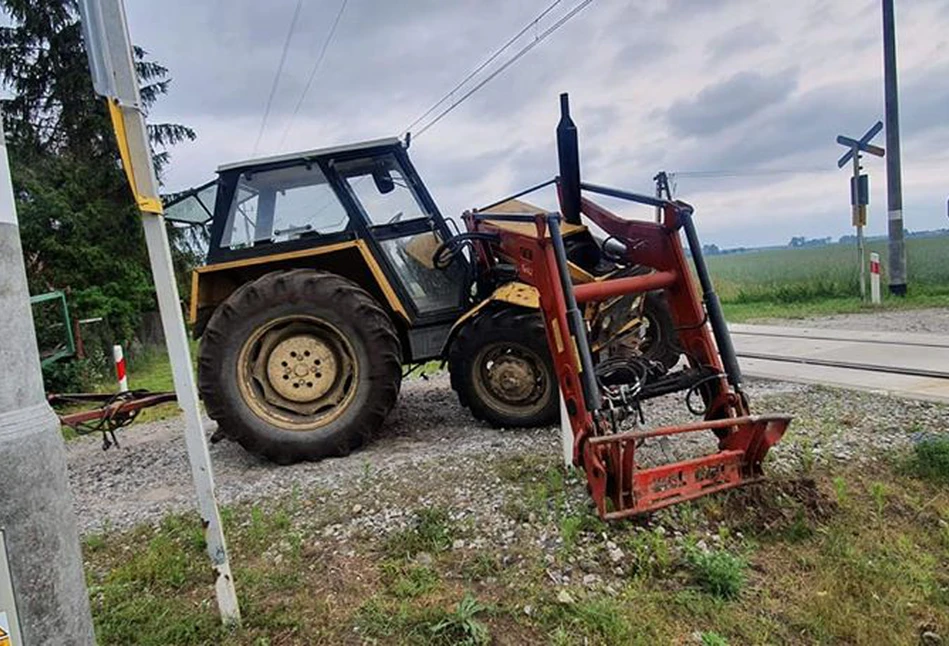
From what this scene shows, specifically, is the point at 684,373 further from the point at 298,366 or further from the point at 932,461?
the point at 298,366

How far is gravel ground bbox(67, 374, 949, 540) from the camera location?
3148 millimetres

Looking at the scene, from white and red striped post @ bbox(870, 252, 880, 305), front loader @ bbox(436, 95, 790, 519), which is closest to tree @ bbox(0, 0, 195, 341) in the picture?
front loader @ bbox(436, 95, 790, 519)

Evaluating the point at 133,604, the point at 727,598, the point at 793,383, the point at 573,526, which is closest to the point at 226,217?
the point at 133,604

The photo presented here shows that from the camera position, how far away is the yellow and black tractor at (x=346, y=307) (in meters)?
4.07

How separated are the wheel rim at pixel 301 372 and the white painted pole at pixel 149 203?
205cm

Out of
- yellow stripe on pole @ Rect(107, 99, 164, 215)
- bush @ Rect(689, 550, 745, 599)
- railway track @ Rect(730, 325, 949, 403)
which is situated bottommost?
bush @ Rect(689, 550, 745, 599)

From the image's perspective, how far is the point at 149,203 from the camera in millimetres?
1991

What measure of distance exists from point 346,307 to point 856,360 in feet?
16.3

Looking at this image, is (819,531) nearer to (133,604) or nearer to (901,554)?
(901,554)

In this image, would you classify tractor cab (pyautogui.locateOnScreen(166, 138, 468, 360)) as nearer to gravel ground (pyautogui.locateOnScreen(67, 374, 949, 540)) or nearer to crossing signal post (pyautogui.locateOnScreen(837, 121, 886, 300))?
gravel ground (pyautogui.locateOnScreen(67, 374, 949, 540))

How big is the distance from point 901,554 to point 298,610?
7.64 ft

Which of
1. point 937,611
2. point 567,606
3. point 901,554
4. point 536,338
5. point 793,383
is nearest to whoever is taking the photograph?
point 937,611

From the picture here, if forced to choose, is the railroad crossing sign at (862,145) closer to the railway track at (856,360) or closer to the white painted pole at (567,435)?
the railway track at (856,360)

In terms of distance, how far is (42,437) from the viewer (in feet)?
3.96
